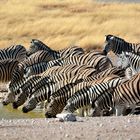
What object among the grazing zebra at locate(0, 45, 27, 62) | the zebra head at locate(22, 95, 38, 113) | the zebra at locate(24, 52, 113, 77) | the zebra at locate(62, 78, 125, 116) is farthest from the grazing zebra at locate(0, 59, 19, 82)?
the zebra at locate(62, 78, 125, 116)

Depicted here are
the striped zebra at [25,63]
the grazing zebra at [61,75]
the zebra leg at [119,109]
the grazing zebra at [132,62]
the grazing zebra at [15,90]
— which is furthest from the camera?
the striped zebra at [25,63]

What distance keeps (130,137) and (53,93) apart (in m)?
7.68

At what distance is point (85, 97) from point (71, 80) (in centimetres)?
277

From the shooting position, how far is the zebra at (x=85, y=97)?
695 inches

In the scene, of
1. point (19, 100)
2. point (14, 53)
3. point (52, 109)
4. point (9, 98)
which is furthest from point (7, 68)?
point (52, 109)

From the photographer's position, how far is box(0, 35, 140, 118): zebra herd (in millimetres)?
17422

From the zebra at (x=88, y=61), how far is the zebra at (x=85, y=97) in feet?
17.9

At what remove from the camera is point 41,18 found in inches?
1857

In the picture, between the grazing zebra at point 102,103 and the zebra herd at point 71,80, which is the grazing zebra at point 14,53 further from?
the grazing zebra at point 102,103

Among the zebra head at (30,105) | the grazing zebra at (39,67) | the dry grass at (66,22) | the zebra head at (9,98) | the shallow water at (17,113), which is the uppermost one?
the dry grass at (66,22)

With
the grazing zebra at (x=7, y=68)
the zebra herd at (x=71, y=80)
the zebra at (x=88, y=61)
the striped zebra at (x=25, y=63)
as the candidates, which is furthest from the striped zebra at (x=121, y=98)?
the grazing zebra at (x=7, y=68)

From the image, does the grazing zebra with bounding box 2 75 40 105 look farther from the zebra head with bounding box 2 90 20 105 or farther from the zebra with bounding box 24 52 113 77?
the zebra with bounding box 24 52 113 77

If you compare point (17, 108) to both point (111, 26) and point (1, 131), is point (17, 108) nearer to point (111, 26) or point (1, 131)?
point (1, 131)

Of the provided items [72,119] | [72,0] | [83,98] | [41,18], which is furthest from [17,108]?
[72,0]
